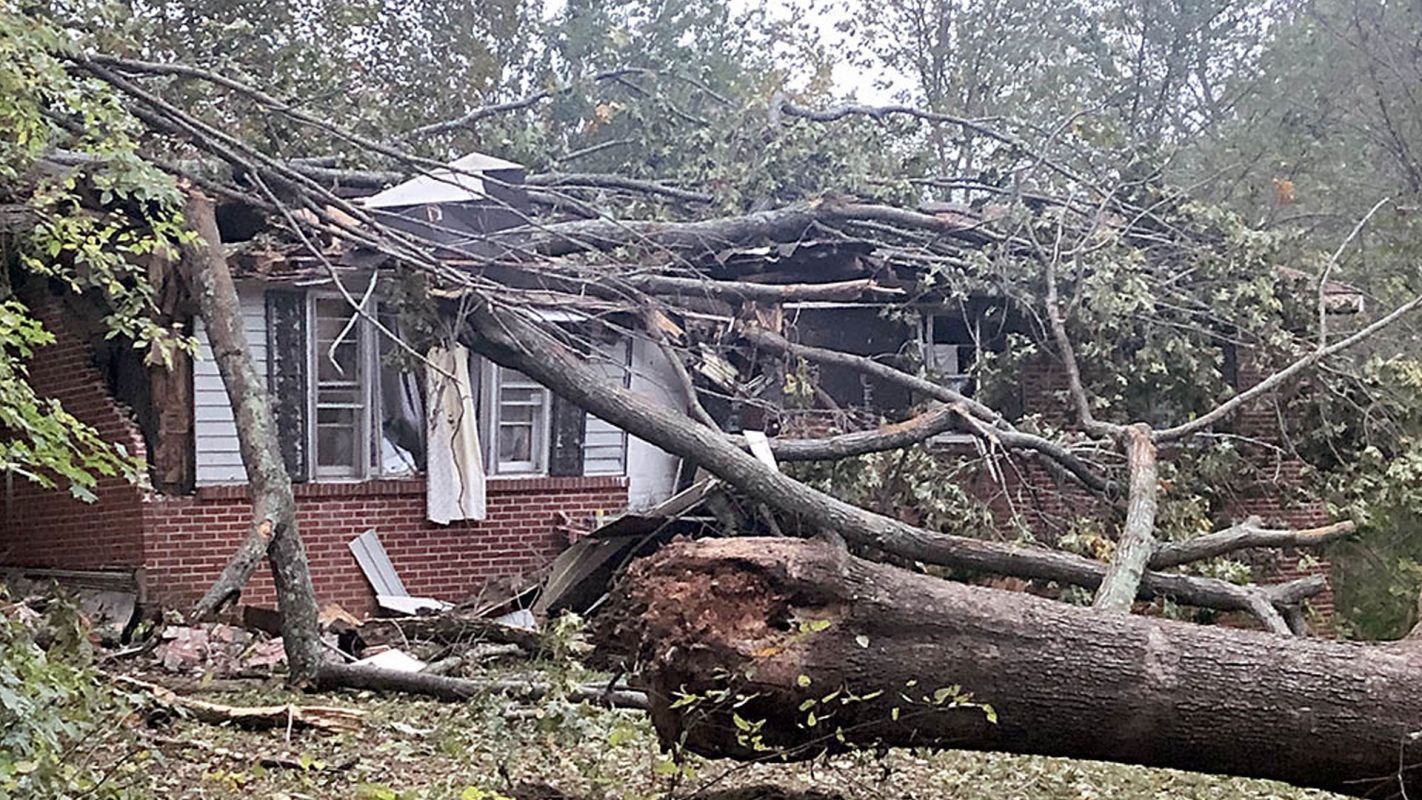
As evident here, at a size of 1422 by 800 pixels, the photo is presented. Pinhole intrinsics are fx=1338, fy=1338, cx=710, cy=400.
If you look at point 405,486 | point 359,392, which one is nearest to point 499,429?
point 405,486

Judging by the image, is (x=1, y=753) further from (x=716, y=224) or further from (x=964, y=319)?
(x=964, y=319)

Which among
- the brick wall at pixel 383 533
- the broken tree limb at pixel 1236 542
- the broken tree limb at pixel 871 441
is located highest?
the broken tree limb at pixel 871 441

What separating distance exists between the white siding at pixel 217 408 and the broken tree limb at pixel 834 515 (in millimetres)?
2726

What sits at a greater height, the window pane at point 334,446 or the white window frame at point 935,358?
the white window frame at point 935,358

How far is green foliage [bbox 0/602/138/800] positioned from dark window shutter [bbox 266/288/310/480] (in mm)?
6040

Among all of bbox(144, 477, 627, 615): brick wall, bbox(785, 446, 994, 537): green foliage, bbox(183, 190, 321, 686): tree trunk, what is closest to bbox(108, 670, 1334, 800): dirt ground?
bbox(183, 190, 321, 686): tree trunk

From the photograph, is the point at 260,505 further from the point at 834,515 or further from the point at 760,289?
the point at 760,289

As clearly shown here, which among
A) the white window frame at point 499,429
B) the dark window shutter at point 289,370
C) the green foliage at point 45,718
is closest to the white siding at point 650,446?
the white window frame at point 499,429

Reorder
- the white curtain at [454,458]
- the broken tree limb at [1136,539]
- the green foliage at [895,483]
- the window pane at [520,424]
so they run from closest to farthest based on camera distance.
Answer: the broken tree limb at [1136,539] → the green foliage at [895,483] → the white curtain at [454,458] → the window pane at [520,424]

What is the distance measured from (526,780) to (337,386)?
6.41 m

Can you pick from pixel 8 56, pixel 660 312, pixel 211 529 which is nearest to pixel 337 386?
pixel 211 529

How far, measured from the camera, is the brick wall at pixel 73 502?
10914 mm

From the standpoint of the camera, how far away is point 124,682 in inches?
244

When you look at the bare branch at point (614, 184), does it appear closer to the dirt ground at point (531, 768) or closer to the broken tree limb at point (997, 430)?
the broken tree limb at point (997, 430)
